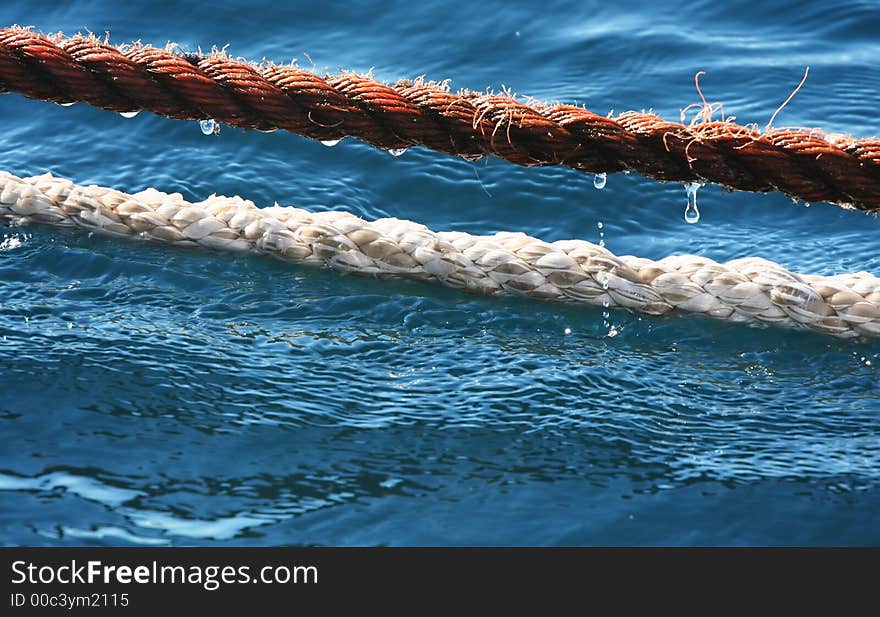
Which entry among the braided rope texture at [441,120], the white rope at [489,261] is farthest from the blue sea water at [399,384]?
the braided rope texture at [441,120]

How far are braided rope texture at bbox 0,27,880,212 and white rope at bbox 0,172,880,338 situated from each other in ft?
1.63

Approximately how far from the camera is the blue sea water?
2.04 metres

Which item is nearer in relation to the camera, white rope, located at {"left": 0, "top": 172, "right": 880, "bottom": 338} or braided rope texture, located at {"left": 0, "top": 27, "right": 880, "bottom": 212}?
braided rope texture, located at {"left": 0, "top": 27, "right": 880, "bottom": 212}

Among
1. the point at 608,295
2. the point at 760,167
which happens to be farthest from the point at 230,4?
the point at 760,167

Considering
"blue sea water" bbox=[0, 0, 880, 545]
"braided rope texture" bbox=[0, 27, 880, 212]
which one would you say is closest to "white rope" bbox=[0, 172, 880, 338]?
"blue sea water" bbox=[0, 0, 880, 545]

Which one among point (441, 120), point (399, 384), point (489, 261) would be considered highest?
point (441, 120)

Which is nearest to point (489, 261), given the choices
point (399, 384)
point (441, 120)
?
point (399, 384)

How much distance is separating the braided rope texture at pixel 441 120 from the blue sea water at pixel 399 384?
0.51 metres

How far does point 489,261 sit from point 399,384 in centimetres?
47

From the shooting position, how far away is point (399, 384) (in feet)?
7.97

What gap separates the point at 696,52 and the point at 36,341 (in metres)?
3.23

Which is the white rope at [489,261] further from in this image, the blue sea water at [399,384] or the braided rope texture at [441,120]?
the braided rope texture at [441,120]

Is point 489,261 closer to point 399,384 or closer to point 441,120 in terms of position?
point 399,384

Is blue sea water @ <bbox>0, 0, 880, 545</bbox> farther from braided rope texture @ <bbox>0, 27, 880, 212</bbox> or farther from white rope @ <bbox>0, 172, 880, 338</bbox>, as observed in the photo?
braided rope texture @ <bbox>0, 27, 880, 212</bbox>
